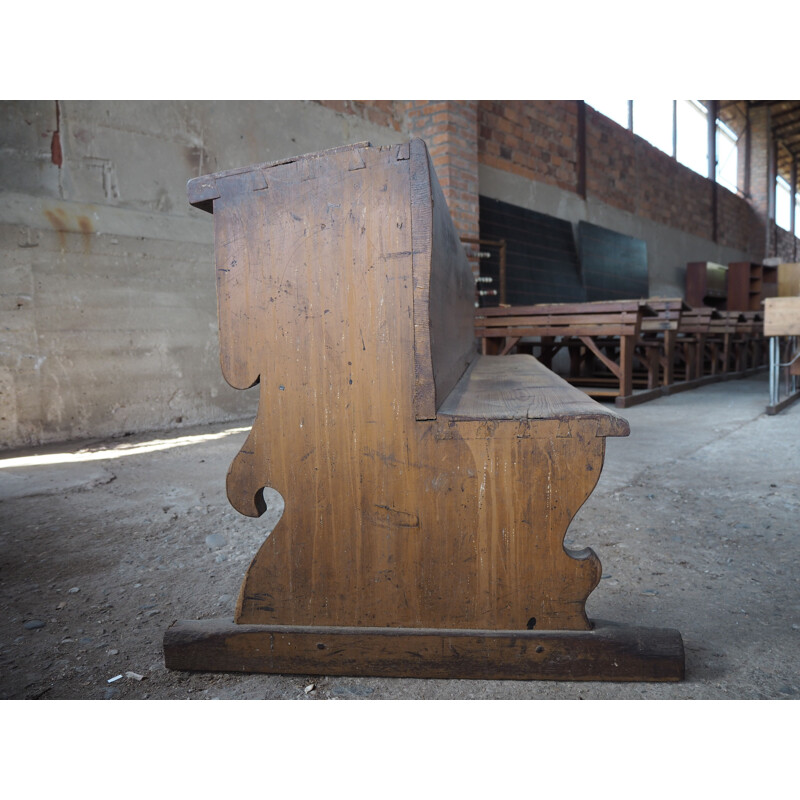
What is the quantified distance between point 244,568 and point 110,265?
2.82 metres

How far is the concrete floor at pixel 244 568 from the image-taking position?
113 cm

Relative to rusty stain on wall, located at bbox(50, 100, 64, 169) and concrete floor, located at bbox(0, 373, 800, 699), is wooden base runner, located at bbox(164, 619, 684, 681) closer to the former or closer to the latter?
concrete floor, located at bbox(0, 373, 800, 699)

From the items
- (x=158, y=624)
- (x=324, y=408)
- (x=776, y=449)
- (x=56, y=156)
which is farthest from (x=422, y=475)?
(x=56, y=156)

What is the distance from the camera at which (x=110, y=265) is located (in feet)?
12.3

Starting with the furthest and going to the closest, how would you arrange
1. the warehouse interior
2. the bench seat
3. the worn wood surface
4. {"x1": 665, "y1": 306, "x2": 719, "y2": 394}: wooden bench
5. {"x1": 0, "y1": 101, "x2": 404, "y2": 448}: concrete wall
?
{"x1": 665, "y1": 306, "x2": 719, "y2": 394}: wooden bench → the worn wood surface → {"x1": 0, "y1": 101, "x2": 404, "y2": 448}: concrete wall → the warehouse interior → the bench seat

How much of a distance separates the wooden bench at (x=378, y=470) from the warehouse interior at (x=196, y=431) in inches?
3.1

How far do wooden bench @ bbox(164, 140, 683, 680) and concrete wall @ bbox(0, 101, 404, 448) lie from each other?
9.35 feet

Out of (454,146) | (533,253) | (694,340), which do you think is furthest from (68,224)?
(694,340)

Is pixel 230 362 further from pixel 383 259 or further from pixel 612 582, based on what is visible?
pixel 612 582

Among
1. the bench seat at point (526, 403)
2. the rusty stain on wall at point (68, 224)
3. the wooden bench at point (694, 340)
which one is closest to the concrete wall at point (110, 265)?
the rusty stain on wall at point (68, 224)

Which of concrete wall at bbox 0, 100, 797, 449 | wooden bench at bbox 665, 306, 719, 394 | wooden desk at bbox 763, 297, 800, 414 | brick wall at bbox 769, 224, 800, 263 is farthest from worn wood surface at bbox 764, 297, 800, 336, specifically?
brick wall at bbox 769, 224, 800, 263

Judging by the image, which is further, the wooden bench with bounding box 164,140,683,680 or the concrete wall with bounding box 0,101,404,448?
the concrete wall with bounding box 0,101,404,448

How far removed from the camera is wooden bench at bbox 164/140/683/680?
1088mm

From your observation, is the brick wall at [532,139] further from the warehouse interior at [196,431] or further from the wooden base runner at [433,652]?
the wooden base runner at [433,652]
